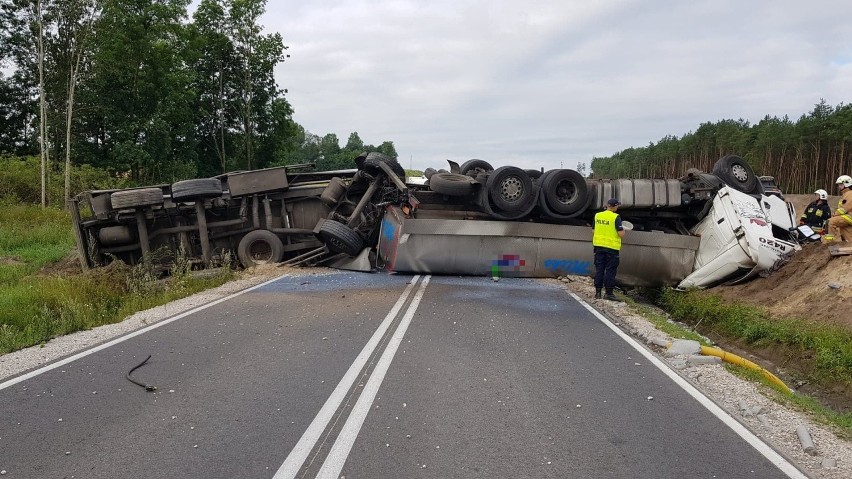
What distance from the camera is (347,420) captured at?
4.02m

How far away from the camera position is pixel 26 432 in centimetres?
384

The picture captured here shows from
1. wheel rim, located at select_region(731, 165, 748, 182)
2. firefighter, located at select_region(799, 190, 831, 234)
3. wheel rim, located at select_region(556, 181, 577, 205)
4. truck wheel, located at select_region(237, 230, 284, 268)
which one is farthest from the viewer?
firefighter, located at select_region(799, 190, 831, 234)

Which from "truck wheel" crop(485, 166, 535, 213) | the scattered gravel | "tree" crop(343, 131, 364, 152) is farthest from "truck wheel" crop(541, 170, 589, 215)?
"tree" crop(343, 131, 364, 152)

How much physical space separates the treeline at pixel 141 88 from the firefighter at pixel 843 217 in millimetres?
25623

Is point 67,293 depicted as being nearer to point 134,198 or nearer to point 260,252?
point 134,198

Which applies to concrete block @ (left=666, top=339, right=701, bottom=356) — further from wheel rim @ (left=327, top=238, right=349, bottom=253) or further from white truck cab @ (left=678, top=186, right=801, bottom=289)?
wheel rim @ (left=327, top=238, right=349, bottom=253)

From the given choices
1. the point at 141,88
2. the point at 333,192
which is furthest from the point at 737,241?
the point at 141,88

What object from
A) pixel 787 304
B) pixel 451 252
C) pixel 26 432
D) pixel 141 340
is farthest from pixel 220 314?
pixel 787 304

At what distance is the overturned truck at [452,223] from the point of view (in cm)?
1094

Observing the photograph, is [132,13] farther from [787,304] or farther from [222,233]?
[787,304]

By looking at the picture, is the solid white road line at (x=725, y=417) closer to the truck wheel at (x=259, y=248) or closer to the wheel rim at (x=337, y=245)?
the wheel rim at (x=337, y=245)

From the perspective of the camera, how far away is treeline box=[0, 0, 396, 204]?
26.9m

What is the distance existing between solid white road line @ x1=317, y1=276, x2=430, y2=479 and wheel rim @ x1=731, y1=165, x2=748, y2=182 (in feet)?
29.2

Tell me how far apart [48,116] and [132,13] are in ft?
21.9
